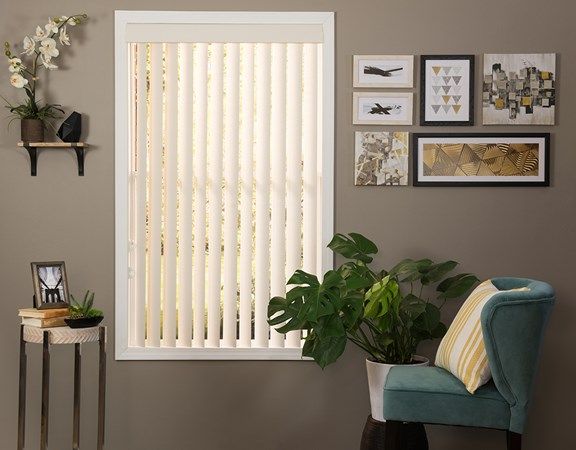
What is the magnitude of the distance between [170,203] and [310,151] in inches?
30.3

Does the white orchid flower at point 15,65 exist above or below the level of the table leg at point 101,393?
above

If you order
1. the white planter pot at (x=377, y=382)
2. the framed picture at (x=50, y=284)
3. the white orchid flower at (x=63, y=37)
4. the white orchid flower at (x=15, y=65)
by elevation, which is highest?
the white orchid flower at (x=63, y=37)

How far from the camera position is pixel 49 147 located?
13.2 feet

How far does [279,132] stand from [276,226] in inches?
19.1

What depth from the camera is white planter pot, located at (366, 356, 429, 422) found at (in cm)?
365

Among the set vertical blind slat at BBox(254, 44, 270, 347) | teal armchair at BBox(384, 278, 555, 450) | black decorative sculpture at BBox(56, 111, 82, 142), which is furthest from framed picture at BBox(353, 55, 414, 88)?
black decorative sculpture at BBox(56, 111, 82, 142)

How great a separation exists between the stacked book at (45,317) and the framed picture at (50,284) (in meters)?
0.05

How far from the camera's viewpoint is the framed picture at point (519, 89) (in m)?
4.01

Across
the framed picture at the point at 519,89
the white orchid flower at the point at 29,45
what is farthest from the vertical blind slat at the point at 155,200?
the framed picture at the point at 519,89

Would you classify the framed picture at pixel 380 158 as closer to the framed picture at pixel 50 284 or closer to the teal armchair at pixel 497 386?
the teal armchair at pixel 497 386

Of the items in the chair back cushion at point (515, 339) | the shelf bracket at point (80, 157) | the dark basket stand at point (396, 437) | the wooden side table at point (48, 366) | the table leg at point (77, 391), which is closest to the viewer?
the chair back cushion at point (515, 339)

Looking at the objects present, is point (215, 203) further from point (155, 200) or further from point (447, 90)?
point (447, 90)

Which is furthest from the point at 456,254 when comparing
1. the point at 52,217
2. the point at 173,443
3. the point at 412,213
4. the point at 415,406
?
the point at 52,217

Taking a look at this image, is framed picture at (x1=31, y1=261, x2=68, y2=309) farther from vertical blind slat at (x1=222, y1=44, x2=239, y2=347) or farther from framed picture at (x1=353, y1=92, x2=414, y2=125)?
framed picture at (x1=353, y1=92, x2=414, y2=125)
